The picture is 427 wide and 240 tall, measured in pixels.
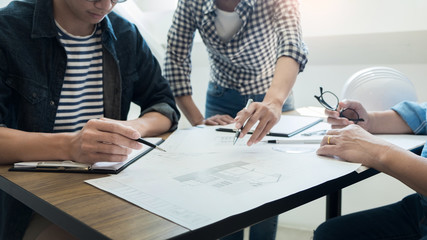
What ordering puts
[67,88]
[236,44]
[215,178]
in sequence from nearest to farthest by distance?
[215,178], [67,88], [236,44]

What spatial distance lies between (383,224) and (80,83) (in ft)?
2.89

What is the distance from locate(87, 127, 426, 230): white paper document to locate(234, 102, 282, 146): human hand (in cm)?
3

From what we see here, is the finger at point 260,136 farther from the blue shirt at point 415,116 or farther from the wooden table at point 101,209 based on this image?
the blue shirt at point 415,116

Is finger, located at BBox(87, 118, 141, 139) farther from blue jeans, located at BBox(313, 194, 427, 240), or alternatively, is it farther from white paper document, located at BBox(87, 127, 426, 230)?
blue jeans, located at BBox(313, 194, 427, 240)

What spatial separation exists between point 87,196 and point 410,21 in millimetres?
1798

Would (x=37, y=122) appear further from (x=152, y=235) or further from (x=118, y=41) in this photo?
(x=152, y=235)

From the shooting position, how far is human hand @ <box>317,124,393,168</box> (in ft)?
2.61

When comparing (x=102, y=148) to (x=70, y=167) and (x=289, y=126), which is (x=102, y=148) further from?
(x=289, y=126)

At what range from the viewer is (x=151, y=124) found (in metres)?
1.12

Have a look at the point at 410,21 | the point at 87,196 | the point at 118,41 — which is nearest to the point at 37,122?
the point at 118,41

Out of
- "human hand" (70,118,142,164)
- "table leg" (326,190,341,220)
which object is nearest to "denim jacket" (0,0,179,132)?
"human hand" (70,118,142,164)

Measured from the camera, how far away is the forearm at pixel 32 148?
31.6 inches

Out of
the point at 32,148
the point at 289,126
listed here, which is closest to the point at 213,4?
the point at 289,126

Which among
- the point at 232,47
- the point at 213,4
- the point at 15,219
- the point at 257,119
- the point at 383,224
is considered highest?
the point at 213,4
